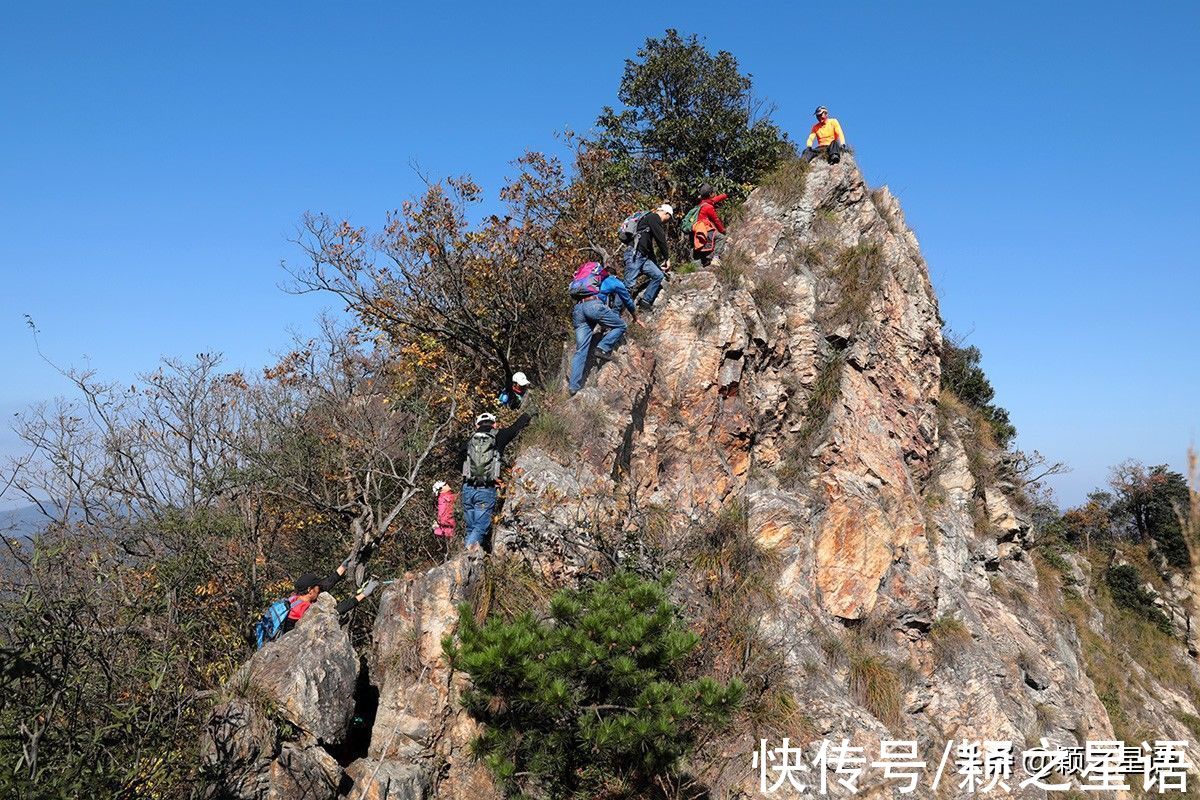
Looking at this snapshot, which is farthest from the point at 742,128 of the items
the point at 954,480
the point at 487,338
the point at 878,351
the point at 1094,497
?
the point at 1094,497

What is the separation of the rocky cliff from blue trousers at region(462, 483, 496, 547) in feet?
0.76

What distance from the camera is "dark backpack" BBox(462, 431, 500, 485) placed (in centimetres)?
905

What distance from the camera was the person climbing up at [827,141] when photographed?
15023 millimetres

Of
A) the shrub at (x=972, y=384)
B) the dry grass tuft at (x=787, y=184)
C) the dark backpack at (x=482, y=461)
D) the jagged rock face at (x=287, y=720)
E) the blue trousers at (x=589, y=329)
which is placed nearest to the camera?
the jagged rock face at (x=287, y=720)

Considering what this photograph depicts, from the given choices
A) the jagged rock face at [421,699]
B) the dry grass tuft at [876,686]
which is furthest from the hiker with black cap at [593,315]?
the dry grass tuft at [876,686]

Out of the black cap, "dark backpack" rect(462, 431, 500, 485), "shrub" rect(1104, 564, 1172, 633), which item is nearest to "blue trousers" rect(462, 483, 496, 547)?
"dark backpack" rect(462, 431, 500, 485)

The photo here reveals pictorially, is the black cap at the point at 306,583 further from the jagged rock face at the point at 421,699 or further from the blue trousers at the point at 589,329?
the blue trousers at the point at 589,329

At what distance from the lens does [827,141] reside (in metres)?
15.1

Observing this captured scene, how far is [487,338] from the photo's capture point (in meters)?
13.7

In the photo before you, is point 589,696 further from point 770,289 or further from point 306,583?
point 770,289

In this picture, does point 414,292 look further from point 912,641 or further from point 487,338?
point 912,641

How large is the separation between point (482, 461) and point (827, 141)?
10.7m

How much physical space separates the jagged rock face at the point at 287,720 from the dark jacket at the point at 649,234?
7.14m

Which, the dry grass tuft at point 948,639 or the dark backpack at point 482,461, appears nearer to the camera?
the dark backpack at point 482,461
